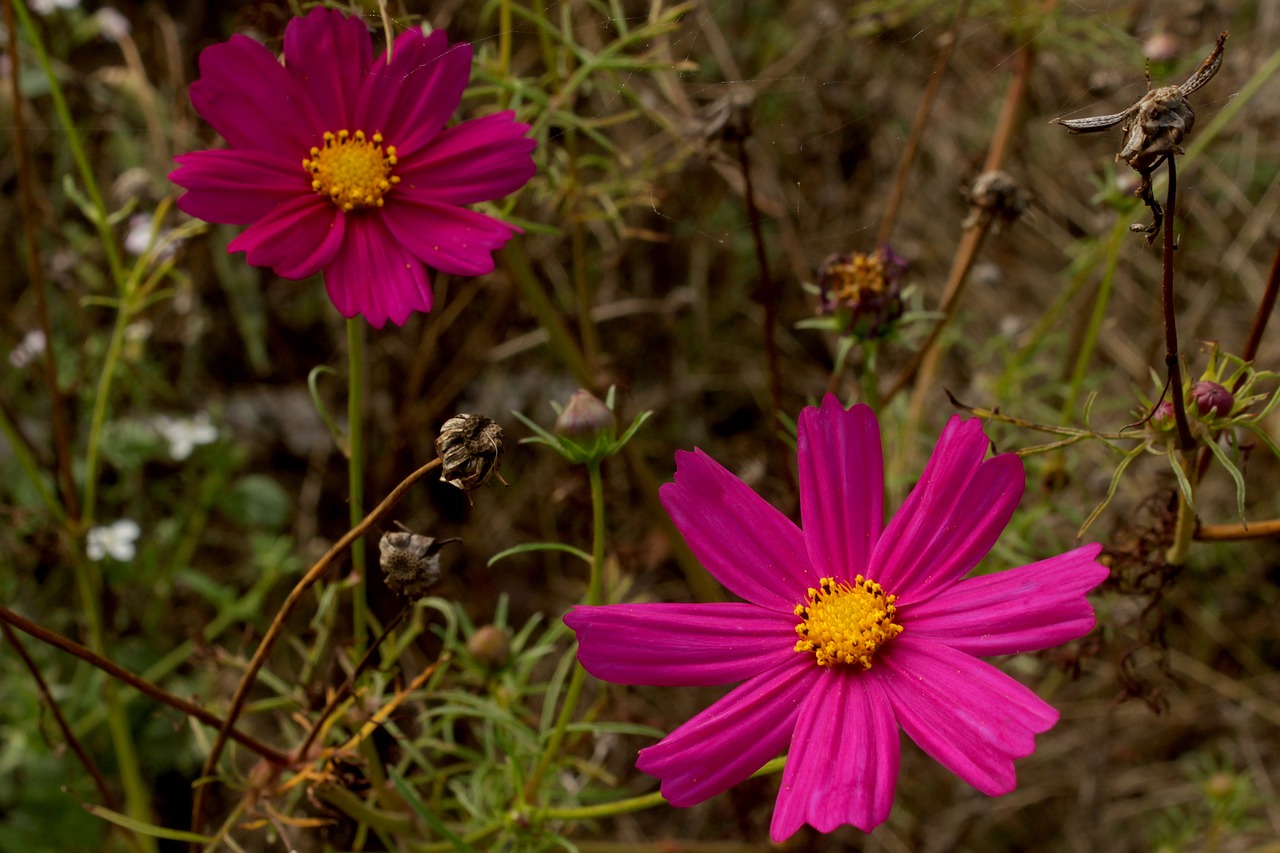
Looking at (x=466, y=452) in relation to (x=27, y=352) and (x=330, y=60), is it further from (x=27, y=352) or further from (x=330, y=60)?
(x=27, y=352)

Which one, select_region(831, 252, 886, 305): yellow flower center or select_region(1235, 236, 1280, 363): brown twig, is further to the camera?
select_region(831, 252, 886, 305): yellow flower center

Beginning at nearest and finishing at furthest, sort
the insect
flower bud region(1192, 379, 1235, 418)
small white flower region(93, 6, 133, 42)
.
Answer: the insect < flower bud region(1192, 379, 1235, 418) < small white flower region(93, 6, 133, 42)

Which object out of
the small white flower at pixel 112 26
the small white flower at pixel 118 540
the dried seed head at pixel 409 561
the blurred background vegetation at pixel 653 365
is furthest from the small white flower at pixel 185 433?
the dried seed head at pixel 409 561

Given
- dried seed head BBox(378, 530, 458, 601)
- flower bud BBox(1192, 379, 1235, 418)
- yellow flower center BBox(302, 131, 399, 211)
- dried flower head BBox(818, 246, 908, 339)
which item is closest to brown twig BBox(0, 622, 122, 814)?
dried seed head BBox(378, 530, 458, 601)

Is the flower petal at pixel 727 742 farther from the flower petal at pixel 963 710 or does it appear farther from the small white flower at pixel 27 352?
the small white flower at pixel 27 352

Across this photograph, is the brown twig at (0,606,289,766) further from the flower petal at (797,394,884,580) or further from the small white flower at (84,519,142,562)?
the small white flower at (84,519,142,562)
